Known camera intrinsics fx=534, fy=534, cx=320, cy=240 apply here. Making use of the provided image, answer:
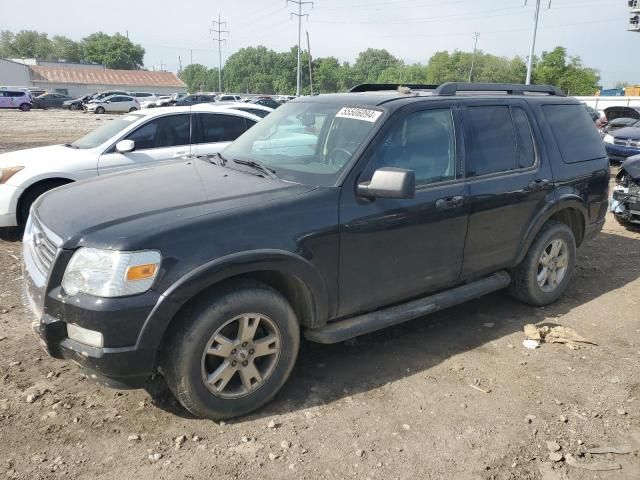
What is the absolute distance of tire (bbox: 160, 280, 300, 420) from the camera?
2873 millimetres

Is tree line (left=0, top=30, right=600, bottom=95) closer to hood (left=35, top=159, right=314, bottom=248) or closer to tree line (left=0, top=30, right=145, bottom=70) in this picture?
tree line (left=0, top=30, right=145, bottom=70)

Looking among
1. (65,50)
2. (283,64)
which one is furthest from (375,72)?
(65,50)

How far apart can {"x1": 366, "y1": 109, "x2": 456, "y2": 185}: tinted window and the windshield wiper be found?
2.12 feet

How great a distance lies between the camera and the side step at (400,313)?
3402 millimetres

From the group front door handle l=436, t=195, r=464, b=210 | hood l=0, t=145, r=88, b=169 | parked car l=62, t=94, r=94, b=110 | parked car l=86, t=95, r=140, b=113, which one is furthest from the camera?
parked car l=62, t=94, r=94, b=110

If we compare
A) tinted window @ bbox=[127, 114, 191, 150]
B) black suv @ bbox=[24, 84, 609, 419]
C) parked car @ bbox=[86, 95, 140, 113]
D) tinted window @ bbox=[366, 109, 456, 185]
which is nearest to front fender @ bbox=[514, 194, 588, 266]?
black suv @ bbox=[24, 84, 609, 419]

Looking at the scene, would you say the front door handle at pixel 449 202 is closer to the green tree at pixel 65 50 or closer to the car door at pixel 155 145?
the car door at pixel 155 145

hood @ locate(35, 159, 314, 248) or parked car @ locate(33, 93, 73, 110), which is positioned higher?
parked car @ locate(33, 93, 73, 110)

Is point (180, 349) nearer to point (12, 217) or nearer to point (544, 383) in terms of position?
point (544, 383)

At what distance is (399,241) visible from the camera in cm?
357

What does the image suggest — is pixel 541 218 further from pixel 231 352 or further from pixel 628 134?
pixel 628 134

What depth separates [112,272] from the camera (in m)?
2.66

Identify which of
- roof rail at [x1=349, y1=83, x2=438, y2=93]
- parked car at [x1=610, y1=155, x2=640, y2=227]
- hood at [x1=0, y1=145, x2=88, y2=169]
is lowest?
parked car at [x1=610, y1=155, x2=640, y2=227]

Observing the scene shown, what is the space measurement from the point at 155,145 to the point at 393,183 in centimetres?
498
